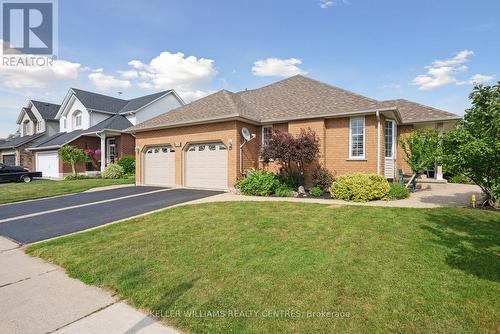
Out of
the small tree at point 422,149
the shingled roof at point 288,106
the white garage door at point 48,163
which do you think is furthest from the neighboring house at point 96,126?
the small tree at point 422,149

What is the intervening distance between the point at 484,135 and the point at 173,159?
14.7 metres

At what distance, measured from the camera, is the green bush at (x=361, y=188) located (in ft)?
33.3

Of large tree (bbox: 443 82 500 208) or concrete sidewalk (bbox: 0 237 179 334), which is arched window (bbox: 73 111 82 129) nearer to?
concrete sidewalk (bbox: 0 237 179 334)

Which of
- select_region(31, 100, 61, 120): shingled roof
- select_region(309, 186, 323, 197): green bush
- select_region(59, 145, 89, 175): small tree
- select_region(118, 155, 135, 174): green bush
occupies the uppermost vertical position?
select_region(31, 100, 61, 120): shingled roof

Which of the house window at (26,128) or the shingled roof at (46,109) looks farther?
the house window at (26,128)

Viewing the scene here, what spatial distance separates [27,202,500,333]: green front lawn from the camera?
3061 mm

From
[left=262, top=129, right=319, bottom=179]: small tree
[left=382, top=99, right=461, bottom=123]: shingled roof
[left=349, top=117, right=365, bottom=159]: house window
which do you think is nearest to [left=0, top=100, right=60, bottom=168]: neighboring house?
[left=262, top=129, right=319, bottom=179]: small tree

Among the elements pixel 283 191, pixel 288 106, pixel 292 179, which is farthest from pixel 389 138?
pixel 283 191

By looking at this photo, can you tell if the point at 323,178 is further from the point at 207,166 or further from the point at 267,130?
the point at 207,166

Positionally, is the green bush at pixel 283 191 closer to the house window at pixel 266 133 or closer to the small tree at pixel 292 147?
the small tree at pixel 292 147

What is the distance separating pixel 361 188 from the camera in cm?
1026

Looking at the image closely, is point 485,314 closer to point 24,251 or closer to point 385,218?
point 385,218

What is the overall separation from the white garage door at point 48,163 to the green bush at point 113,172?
299 inches

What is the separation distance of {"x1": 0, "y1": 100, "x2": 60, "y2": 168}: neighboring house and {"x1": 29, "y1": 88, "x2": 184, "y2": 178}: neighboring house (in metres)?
3.20
